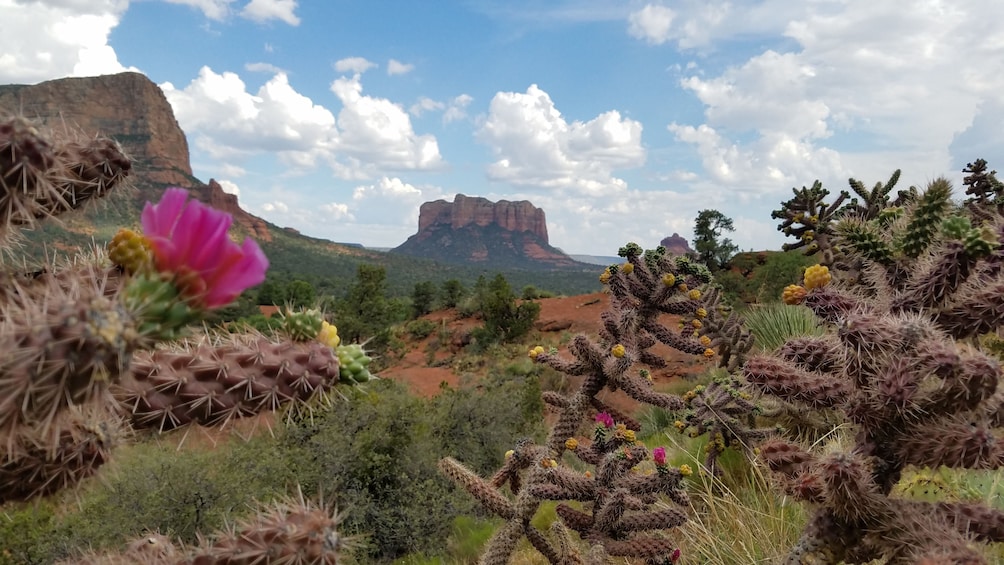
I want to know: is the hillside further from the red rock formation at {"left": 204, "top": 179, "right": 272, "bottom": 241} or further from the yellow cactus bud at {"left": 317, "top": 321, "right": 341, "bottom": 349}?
the yellow cactus bud at {"left": 317, "top": 321, "right": 341, "bottom": 349}

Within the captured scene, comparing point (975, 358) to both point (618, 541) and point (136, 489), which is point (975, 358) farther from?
point (136, 489)

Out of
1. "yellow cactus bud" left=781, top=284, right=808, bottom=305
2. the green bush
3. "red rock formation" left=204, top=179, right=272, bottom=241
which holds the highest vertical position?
"red rock formation" left=204, top=179, right=272, bottom=241

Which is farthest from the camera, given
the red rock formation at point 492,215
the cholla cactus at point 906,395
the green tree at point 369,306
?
the red rock formation at point 492,215

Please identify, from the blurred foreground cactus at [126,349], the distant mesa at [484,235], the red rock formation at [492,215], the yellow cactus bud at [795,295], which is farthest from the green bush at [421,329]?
the red rock formation at [492,215]

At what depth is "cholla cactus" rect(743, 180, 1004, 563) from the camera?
2.18 meters

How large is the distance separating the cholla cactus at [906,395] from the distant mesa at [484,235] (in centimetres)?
14794

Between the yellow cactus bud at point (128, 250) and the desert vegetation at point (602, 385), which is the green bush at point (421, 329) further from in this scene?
the yellow cactus bud at point (128, 250)

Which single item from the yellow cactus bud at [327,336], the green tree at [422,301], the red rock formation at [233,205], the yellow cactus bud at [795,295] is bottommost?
the green tree at [422,301]

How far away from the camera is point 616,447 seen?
4039mm

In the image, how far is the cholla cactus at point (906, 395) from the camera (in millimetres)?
2182

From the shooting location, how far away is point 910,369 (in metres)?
2.18

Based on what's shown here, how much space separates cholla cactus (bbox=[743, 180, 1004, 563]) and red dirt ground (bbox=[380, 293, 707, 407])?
1247 cm

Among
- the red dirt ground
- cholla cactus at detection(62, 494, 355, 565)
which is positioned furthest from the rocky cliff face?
cholla cactus at detection(62, 494, 355, 565)

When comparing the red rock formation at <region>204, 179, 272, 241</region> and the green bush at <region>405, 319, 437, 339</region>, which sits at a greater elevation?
the red rock formation at <region>204, 179, 272, 241</region>
